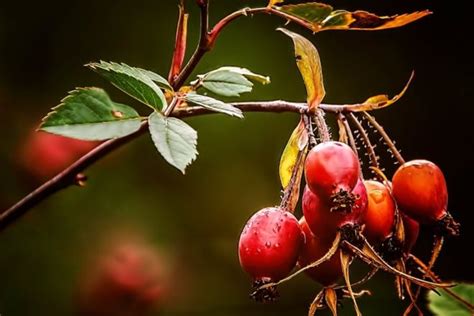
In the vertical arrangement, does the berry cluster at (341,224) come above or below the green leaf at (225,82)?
below

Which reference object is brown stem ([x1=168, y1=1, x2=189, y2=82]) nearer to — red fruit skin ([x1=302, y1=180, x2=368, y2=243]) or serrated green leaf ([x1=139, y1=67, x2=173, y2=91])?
serrated green leaf ([x1=139, y1=67, x2=173, y2=91])

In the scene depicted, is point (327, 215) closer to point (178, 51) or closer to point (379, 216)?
point (379, 216)

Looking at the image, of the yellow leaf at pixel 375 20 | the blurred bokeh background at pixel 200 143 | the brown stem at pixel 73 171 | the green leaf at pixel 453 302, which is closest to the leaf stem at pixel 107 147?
the brown stem at pixel 73 171

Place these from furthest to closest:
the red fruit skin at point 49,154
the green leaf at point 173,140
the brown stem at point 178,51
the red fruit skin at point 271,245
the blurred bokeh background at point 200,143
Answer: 1. the blurred bokeh background at point 200,143
2. the red fruit skin at point 49,154
3. the brown stem at point 178,51
4. the red fruit skin at point 271,245
5. the green leaf at point 173,140

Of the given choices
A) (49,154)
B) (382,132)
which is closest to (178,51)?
(382,132)

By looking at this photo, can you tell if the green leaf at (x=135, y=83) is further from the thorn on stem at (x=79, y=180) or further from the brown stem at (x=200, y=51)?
the thorn on stem at (x=79, y=180)

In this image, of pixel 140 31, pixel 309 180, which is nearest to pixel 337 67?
pixel 140 31
